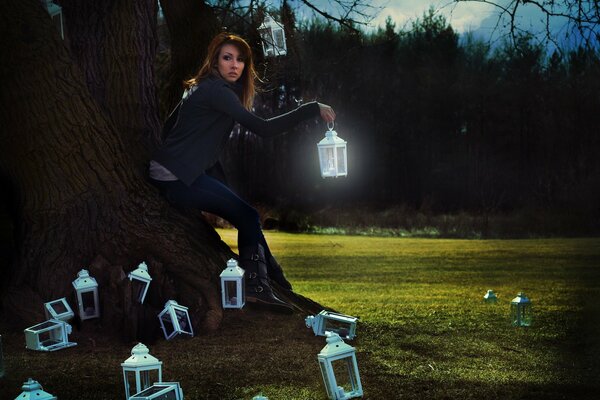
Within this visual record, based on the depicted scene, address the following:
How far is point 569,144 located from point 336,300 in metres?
9.98

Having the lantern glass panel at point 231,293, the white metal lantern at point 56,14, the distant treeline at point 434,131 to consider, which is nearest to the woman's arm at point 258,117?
the lantern glass panel at point 231,293

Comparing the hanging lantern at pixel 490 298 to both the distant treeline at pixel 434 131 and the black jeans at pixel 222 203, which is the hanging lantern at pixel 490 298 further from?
the distant treeline at pixel 434 131

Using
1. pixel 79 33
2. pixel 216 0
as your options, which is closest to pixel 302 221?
pixel 216 0

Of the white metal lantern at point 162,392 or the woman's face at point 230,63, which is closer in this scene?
the white metal lantern at point 162,392

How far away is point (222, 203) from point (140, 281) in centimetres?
59

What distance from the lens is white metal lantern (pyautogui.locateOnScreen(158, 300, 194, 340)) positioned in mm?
3830

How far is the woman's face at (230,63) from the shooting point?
4.03 m

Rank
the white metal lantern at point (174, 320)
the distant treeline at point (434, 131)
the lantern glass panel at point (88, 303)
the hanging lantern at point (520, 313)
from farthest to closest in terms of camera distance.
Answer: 1. the distant treeline at point (434, 131)
2. the hanging lantern at point (520, 313)
3. the lantern glass panel at point (88, 303)
4. the white metal lantern at point (174, 320)

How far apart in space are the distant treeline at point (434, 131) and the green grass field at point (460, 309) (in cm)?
362

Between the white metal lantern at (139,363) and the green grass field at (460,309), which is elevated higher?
the white metal lantern at (139,363)

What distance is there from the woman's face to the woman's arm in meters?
0.18

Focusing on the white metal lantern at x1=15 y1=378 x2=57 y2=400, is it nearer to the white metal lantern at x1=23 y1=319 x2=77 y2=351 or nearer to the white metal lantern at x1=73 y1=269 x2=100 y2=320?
the white metal lantern at x1=23 y1=319 x2=77 y2=351

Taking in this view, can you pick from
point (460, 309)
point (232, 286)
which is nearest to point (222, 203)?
point (232, 286)

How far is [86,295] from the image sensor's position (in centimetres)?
398
